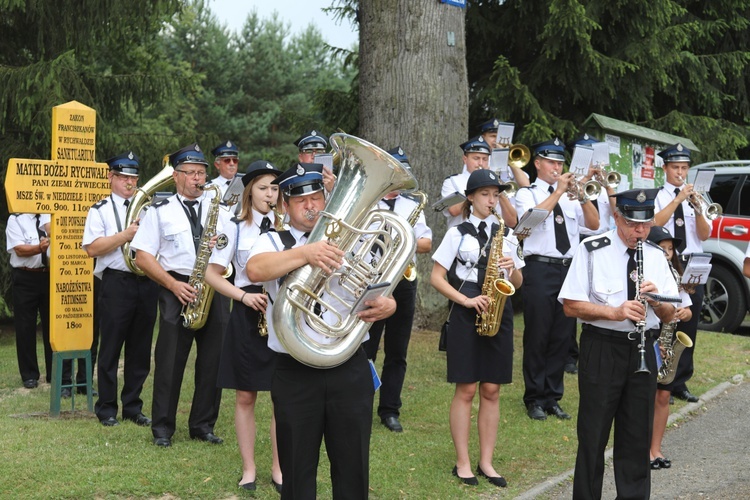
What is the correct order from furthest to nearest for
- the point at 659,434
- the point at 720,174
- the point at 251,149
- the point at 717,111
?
the point at 251,149 → the point at 717,111 → the point at 720,174 → the point at 659,434

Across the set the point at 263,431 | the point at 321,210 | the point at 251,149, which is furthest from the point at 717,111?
the point at 251,149

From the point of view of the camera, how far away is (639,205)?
5.58 metres

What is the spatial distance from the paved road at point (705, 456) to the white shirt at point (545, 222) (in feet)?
6.42

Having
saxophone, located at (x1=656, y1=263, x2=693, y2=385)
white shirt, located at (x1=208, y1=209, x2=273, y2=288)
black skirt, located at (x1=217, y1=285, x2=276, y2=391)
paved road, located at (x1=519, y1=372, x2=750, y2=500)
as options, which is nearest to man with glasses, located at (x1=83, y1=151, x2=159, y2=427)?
white shirt, located at (x1=208, y1=209, x2=273, y2=288)

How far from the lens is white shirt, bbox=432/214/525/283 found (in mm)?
6824

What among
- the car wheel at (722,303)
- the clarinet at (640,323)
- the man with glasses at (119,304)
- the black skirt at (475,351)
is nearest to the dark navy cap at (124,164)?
the man with glasses at (119,304)

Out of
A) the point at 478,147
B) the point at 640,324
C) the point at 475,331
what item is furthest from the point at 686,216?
the point at 640,324

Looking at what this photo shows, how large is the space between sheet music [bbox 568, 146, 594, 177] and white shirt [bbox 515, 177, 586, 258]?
1.33 ft

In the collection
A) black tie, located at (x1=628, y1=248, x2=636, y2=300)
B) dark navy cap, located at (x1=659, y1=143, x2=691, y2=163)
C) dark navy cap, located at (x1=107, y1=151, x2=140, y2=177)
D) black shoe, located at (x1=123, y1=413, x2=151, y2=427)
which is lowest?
A: black shoe, located at (x1=123, y1=413, x2=151, y2=427)

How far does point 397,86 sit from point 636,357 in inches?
267

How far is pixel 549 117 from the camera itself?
1429 centimetres

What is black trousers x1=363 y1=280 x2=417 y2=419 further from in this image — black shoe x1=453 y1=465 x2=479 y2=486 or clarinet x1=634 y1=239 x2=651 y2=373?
clarinet x1=634 y1=239 x2=651 y2=373

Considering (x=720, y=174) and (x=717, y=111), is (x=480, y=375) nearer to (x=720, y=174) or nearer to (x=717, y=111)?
(x=720, y=174)

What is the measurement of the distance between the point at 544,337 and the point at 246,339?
3.35m
